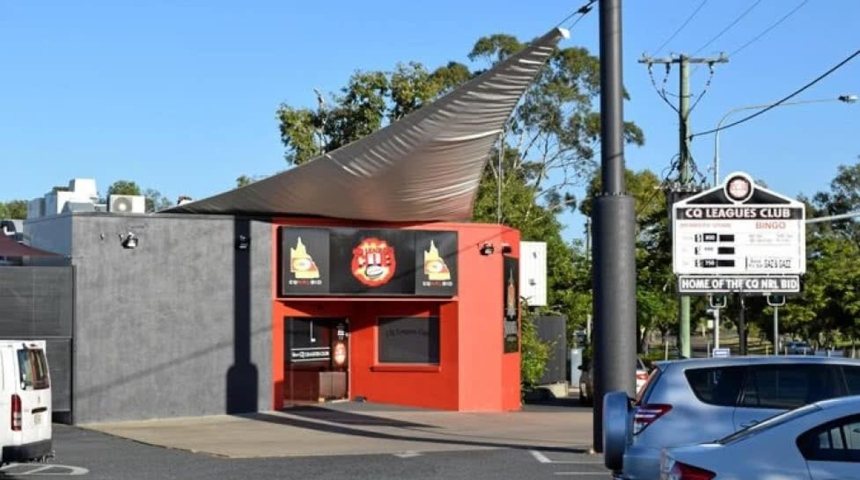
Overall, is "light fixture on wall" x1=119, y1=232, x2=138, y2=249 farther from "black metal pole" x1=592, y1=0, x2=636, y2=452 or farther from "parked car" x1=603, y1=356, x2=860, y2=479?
"parked car" x1=603, y1=356, x2=860, y2=479

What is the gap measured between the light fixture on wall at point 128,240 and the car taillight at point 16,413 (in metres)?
9.42

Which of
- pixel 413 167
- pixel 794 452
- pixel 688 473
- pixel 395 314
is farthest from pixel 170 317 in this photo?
pixel 794 452

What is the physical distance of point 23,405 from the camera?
1421 centimetres

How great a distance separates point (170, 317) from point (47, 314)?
7.54 ft

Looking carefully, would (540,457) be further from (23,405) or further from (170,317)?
(170,317)

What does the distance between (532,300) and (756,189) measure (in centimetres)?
1473

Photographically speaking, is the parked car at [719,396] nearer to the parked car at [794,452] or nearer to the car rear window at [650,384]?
the car rear window at [650,384]

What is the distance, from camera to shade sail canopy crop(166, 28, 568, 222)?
68.7 ft

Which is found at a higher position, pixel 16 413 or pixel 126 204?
pixel 126 204

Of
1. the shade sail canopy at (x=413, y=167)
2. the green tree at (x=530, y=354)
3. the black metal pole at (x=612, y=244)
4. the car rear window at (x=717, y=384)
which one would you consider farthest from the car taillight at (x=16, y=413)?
the green tree at (x=530, y=354)

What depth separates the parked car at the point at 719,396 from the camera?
11055mm

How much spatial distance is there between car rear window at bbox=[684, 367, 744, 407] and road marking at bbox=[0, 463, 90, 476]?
8.21 meters

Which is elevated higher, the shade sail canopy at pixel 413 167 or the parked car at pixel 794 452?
the shade sail canopy at pixel 413 167

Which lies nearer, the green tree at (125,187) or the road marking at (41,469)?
the road marking at (41,469)
